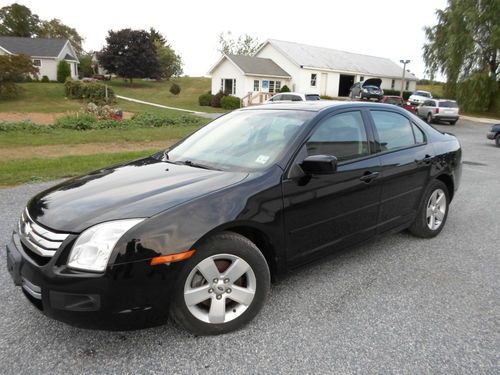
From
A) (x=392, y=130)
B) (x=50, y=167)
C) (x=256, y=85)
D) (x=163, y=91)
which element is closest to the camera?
(x=392, y=130)

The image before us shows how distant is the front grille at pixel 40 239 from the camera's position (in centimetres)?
235

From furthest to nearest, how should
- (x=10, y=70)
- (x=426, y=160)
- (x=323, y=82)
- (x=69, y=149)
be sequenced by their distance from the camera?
(x=323, y=82), (x=10, y=70), (x=69, y=149), (x=426, y=160)

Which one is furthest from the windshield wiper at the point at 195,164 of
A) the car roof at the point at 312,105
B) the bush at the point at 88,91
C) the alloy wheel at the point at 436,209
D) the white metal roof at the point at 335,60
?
the white metal roof at the point at 335,60

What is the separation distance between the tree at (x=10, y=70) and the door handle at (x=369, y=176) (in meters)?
34.9

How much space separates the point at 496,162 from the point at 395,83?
38857 millimetres

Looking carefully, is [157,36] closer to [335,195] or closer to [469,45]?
[469,45]

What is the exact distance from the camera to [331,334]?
2.75m

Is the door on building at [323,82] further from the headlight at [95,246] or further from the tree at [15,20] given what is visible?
the tree at [15,20]

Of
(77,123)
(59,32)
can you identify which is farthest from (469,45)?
(59,32)

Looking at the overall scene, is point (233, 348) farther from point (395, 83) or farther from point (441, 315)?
point (395, 83)

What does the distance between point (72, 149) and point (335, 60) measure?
118 feet

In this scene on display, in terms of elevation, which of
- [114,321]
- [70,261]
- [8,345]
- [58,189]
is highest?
[58,189]

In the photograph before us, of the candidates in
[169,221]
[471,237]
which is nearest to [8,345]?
[169,221]

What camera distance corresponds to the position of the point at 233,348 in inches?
102
